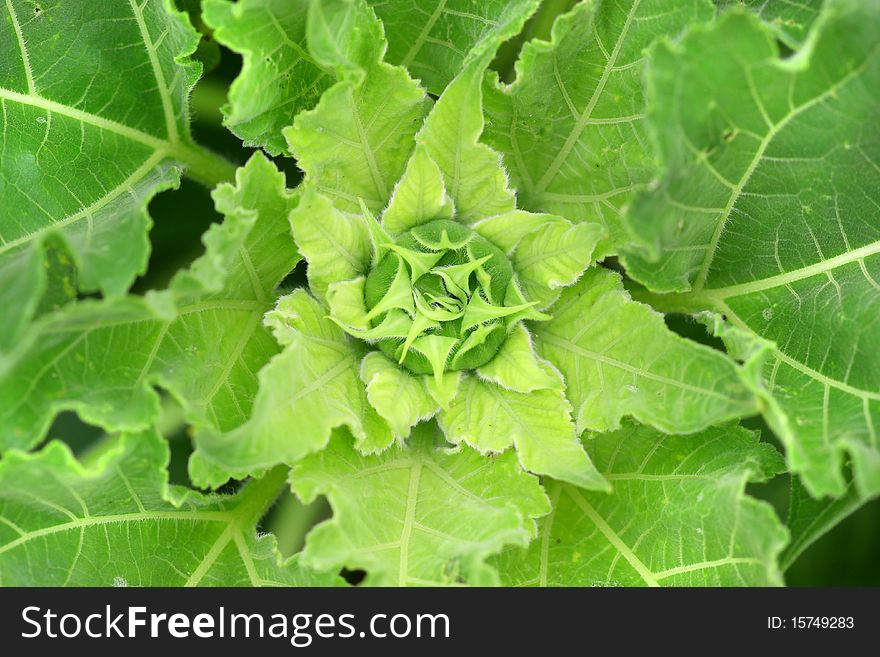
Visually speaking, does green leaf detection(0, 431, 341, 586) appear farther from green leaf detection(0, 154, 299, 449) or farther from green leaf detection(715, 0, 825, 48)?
green leaf detection(715, 0, 825, 48)

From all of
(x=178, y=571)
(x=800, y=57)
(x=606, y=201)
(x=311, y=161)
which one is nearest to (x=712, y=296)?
(x=606, y=201)

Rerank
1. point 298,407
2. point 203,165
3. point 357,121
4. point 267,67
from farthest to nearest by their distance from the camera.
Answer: point 203,165 → point 357,121 → point 267,67 → point 298,407

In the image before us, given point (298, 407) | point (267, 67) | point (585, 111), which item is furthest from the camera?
point (585, 111)

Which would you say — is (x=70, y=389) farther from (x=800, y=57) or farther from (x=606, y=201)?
(x=800, y=57)

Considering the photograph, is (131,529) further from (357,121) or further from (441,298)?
(357,121)

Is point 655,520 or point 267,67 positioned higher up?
point 267,67

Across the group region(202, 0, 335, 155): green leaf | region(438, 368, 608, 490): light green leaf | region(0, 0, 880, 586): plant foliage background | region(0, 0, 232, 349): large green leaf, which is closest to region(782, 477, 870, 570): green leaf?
region(0, 0, 880, 586): plant foliage background

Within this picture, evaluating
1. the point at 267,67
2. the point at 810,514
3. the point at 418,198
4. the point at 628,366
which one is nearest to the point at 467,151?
the point at 418,198

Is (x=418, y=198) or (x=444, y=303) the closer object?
(x=444, y=303)
